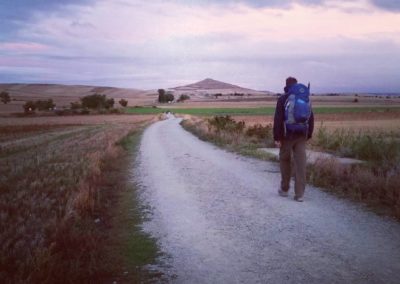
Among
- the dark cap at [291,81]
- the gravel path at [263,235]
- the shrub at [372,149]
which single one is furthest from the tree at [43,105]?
the dark cap at [291,81]

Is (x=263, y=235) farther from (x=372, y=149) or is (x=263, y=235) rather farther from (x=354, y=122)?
(x=354, y=122)

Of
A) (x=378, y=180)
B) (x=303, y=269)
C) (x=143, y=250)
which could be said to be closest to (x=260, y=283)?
(x=303, y=269)

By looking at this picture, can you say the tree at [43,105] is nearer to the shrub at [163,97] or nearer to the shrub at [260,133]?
the shrub at [163,97]

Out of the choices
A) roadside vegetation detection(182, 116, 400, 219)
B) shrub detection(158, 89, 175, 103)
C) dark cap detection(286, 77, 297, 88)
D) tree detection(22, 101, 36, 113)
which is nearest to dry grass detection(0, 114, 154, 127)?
tree detection(22, 101, 36, 113)

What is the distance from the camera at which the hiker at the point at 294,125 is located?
8.01m

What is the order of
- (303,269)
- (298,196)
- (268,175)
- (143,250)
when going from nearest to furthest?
1. (303,269)
2. (143,250)
3. (298,196)
4. (268,175)

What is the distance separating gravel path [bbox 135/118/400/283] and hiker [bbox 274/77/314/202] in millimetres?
634

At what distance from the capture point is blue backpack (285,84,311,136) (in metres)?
7.97

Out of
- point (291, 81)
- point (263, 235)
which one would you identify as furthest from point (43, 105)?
point (263, 235)

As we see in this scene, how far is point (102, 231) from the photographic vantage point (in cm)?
710

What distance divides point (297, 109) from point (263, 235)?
2653 mm

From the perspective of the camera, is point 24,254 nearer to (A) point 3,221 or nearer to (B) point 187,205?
(A) point 3,221

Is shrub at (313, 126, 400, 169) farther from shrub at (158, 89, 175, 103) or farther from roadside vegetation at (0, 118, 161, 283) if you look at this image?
shrub at (158, 89, 175, 103)

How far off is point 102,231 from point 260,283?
3.24 meters
